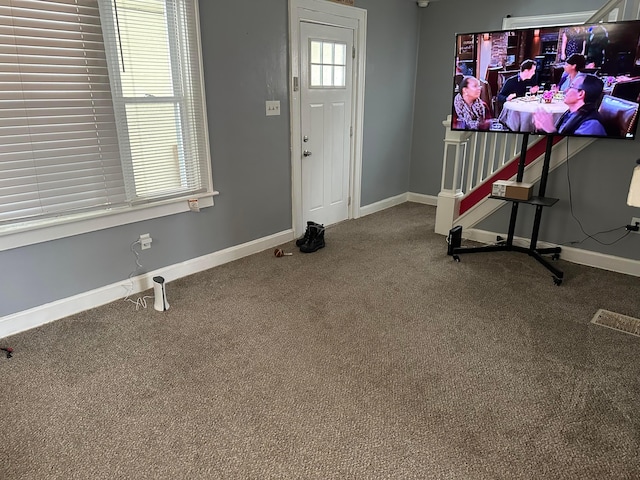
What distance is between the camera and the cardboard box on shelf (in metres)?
3.42

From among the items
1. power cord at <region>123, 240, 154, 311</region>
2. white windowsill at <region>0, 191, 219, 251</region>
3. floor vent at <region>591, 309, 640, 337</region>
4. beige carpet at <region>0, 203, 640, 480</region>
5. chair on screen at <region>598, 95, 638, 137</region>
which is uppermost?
chair on screen at <region>598, 95, 638, 137</region>

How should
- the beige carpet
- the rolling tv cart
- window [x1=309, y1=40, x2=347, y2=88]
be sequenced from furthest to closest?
1. window [x1=309, y1=40, x2=347, y2=88]
2. the rolling tv cart
3. the beige carpet

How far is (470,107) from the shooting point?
3506mm

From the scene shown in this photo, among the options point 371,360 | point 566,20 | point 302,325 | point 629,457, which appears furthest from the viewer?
point 566,20

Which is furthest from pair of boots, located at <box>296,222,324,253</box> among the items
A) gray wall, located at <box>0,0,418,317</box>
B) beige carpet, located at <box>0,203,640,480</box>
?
beige carpet, located at <box>0,203,640,480</box>

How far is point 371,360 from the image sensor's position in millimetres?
2344

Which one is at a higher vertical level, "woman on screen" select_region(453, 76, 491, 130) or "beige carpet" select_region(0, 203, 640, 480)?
"woman on screen" select_region(453, 76, 491, 130)

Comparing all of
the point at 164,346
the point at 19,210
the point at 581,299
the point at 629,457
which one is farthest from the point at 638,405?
the point at 19,210

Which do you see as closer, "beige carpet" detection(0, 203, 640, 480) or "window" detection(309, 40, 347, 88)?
"beige carpet" detection(0, 203, 640, 480)

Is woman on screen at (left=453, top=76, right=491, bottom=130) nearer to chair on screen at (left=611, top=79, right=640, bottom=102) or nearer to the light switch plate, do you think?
chair on screen at (left=611, top=79, right=640, bottom=102)

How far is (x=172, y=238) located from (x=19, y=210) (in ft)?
3.31

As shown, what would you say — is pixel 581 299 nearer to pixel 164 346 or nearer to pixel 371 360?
pixel 371 360

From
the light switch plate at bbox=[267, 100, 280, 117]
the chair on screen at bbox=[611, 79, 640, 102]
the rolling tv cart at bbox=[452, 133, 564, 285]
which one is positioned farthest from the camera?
the light switch plate at bbox=[267, 100, 280, 117]

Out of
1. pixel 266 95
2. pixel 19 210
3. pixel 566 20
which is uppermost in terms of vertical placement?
pixel 566 20
